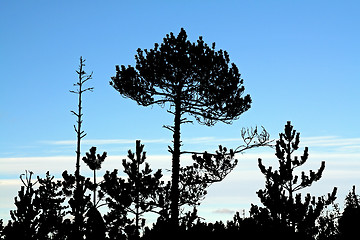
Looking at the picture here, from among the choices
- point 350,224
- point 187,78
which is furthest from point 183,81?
point 350,224

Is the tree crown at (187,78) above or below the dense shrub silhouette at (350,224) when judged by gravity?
above

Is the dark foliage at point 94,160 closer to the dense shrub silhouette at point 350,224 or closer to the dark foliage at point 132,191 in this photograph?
the dark foliage at point 132,191

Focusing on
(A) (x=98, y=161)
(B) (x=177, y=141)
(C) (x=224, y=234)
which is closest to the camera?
(C) (x=224, y=234)

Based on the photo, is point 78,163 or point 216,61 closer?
point 216,61

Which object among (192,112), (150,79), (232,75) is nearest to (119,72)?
(150,79)

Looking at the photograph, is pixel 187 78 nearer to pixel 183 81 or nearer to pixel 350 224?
pixel 183 81

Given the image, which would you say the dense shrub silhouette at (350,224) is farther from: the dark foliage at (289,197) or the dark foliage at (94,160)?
the dark foliage at (94,160)

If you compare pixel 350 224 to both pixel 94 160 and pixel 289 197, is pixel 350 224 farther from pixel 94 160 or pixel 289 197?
pixel 94 160

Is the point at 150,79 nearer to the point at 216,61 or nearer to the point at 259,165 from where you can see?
the point at 216,61

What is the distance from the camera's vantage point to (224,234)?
14.3m

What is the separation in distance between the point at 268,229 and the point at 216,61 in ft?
28.9

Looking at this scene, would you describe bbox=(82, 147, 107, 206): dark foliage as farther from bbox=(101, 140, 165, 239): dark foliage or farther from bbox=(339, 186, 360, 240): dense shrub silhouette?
bbox=(339, 186, 360, 240): dense shrub silhouette

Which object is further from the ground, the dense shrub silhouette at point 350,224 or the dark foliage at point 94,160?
the dark foliage at point 94,160

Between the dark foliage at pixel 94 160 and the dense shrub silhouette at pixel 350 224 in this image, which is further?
the dark foliage at pixel 94 160
